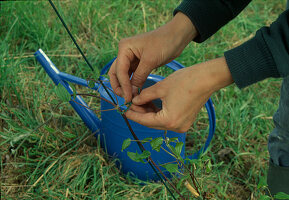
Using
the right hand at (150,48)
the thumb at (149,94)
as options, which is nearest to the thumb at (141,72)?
the right hand at (150,48)

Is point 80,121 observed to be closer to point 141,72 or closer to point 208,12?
point 141,72

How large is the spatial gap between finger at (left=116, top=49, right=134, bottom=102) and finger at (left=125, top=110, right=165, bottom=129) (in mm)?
65

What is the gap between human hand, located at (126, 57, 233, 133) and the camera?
3.20 feet

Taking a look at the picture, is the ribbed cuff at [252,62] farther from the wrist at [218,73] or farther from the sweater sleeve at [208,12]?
the sweater sleeve at [208,12]

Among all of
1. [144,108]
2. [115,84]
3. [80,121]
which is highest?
[115,84]

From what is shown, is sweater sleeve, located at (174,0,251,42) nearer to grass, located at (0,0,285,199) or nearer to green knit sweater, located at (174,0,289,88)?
green knit sweater, located at (174,0,289,88)

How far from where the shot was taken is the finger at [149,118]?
1059 millimetres

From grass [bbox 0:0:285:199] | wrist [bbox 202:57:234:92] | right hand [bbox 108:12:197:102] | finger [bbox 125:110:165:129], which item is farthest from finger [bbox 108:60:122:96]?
wrist [bbox 202:57:234:92]

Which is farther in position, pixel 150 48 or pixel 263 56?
pixel 150 48

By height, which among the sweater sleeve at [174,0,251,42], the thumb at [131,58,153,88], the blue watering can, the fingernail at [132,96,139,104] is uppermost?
the sweater sleeve at [174,0,251,42]

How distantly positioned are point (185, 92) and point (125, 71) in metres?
0.26

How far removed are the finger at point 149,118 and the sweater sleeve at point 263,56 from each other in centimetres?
27

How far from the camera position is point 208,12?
117 centimetres

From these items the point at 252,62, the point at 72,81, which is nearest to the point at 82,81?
the point at 72,81
